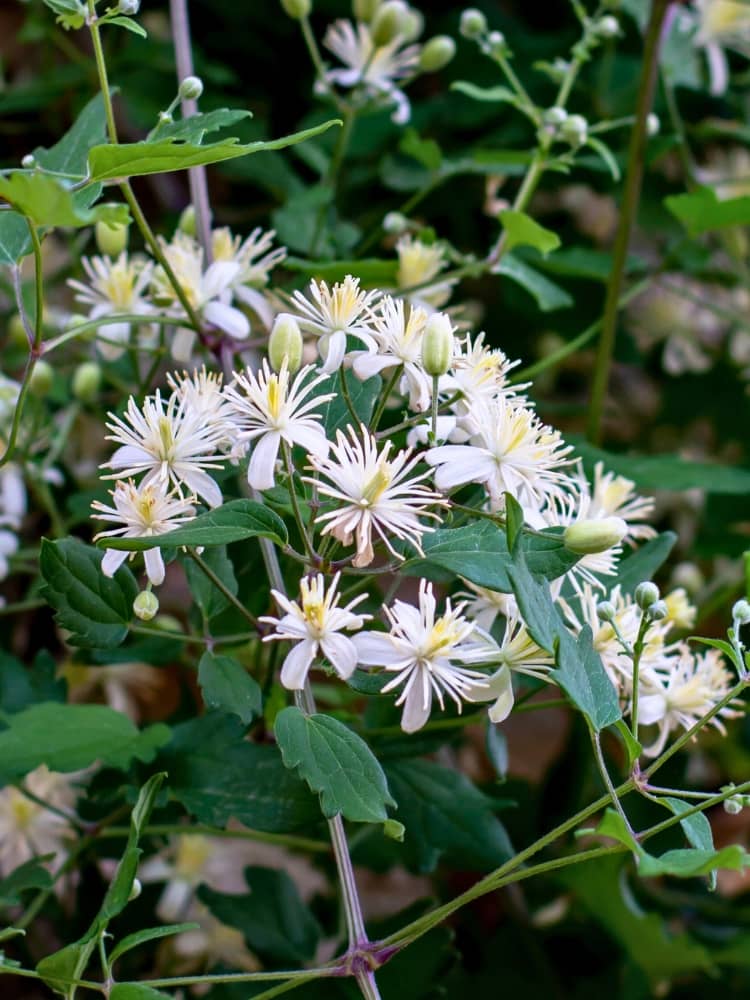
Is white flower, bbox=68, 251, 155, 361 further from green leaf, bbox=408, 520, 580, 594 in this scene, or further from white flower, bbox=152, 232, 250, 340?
green leaf, bbox=408, 520, 580, 594

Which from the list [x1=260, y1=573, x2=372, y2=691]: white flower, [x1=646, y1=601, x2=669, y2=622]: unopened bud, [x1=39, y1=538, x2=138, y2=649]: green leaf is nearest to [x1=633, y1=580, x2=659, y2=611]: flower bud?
[x1=646, y1=601, x2=669, y2=622]: unopened bud

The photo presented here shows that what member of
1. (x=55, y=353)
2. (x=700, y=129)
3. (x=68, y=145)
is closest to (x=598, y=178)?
(x=700, y=129)

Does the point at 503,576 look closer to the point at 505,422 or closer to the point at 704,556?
the point at 505,422

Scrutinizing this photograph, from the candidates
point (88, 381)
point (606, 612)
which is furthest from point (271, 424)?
point (88, 381)

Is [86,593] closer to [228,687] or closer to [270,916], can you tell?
[228,687]

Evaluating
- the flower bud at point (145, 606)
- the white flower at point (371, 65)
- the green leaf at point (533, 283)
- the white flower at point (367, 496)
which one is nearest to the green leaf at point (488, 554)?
the white flower at point (367, 496)

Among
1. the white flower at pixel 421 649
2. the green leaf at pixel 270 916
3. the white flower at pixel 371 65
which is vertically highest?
the white flower at pixel 371 65

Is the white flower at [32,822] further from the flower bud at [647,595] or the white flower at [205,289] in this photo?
the flower bud at [647,595]
